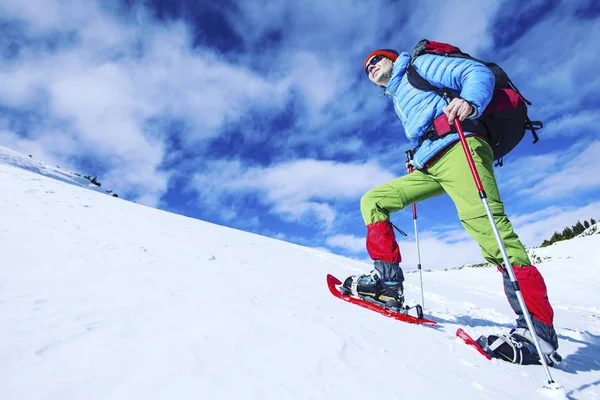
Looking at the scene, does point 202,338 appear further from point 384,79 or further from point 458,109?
point 384,79

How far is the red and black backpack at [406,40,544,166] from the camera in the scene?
2.83 metres

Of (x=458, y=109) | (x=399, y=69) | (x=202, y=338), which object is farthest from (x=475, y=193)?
(x=202, y=338)

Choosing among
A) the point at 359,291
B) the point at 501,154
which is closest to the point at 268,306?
the point at 359,291

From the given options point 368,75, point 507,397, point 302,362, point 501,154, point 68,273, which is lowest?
→ point 507,397

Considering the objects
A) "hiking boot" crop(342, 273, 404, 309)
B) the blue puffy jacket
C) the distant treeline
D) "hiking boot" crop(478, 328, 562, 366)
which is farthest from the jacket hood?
the distant treeline

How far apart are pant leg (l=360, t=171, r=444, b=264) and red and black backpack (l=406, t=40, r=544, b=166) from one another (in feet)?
1.85

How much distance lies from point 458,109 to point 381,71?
1.16 metres

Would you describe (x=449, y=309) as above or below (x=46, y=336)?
above

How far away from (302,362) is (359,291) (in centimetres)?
190

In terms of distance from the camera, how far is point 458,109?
263cm

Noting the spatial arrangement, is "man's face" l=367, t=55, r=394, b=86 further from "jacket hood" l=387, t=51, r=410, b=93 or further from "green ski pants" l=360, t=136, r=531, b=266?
"green ski pants" l=360, t=136, r=531, b=266

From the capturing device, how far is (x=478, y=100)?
2.55 metres

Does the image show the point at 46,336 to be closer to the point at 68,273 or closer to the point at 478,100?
the point at 68,273

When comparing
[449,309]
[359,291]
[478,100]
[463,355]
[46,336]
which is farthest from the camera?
[449,309]
